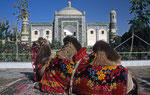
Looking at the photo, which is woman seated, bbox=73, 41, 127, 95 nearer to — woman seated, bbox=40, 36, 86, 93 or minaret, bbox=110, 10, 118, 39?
woman seated, bbox=40, 36, 86, 93

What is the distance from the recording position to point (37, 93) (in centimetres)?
321

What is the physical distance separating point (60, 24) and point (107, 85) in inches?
894

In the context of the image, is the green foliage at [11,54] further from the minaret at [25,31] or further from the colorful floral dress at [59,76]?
the minaret at [25,31]

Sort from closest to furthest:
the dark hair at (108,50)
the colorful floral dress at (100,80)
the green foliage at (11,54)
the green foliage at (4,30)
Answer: the colorful floral dress at (100,80)
the dark hair at (108,50)
the green foliage at (11,54)
the green foliage at (4,30)

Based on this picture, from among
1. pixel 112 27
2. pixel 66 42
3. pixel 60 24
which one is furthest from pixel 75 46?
pixel 112 27

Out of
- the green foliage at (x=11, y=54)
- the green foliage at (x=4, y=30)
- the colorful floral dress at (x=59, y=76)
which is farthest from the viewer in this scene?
the green foliage at (x=4, y=30)

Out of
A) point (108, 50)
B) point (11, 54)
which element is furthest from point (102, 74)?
point (11, 54)

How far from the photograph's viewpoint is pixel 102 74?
2.79 metres

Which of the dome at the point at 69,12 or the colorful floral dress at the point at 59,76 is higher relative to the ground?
the dome at the point at 69,12

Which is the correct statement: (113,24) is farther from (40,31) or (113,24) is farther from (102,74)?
(102,74)

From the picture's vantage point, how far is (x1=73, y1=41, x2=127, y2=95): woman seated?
267cm

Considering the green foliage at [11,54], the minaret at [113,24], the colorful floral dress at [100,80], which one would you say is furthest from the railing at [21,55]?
the minaret at [113,24]

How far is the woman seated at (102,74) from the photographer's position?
2670 mm

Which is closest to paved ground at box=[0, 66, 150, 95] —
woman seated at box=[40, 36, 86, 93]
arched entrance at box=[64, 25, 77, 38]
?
woman seated at box=[40, 36, 86, 93]
